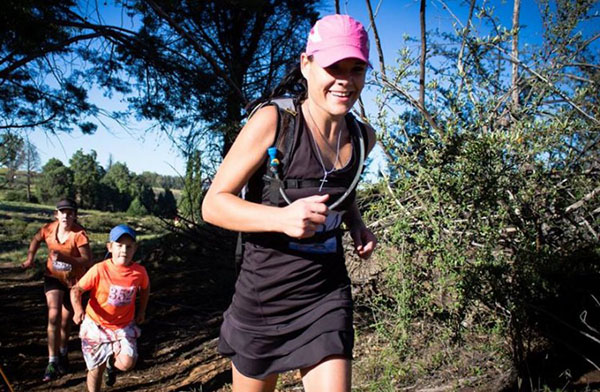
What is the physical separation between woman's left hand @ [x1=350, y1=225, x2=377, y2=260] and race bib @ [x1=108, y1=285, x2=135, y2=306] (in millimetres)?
2583

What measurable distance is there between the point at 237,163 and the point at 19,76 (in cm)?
648

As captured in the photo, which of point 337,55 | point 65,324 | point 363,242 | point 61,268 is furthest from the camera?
point 65,324

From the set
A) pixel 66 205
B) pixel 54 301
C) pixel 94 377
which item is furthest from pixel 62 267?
pixel 94 377

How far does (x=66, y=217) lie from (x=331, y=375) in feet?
14.5

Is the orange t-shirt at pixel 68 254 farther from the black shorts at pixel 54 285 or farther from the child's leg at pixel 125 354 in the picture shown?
the child's leg at pixel 125 354

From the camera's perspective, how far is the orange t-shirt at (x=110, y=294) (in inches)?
157

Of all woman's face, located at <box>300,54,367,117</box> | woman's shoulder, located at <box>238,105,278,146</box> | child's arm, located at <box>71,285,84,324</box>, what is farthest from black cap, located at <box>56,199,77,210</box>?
woman's face, located at <box>300,54,367,117</box>

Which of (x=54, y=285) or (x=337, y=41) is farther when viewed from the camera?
(x=54, y=285)

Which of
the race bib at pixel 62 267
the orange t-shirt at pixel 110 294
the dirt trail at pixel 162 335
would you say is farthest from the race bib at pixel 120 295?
the race bib at pixel 62 267

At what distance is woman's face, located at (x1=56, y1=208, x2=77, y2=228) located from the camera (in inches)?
204

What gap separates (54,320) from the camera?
501cm

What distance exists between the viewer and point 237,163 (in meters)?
1.76

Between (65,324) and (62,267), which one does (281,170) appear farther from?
(65,324)

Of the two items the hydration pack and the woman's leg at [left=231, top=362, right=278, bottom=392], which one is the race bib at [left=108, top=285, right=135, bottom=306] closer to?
the woman's leg at [left=231, top=362, right=278, bottom=392]
